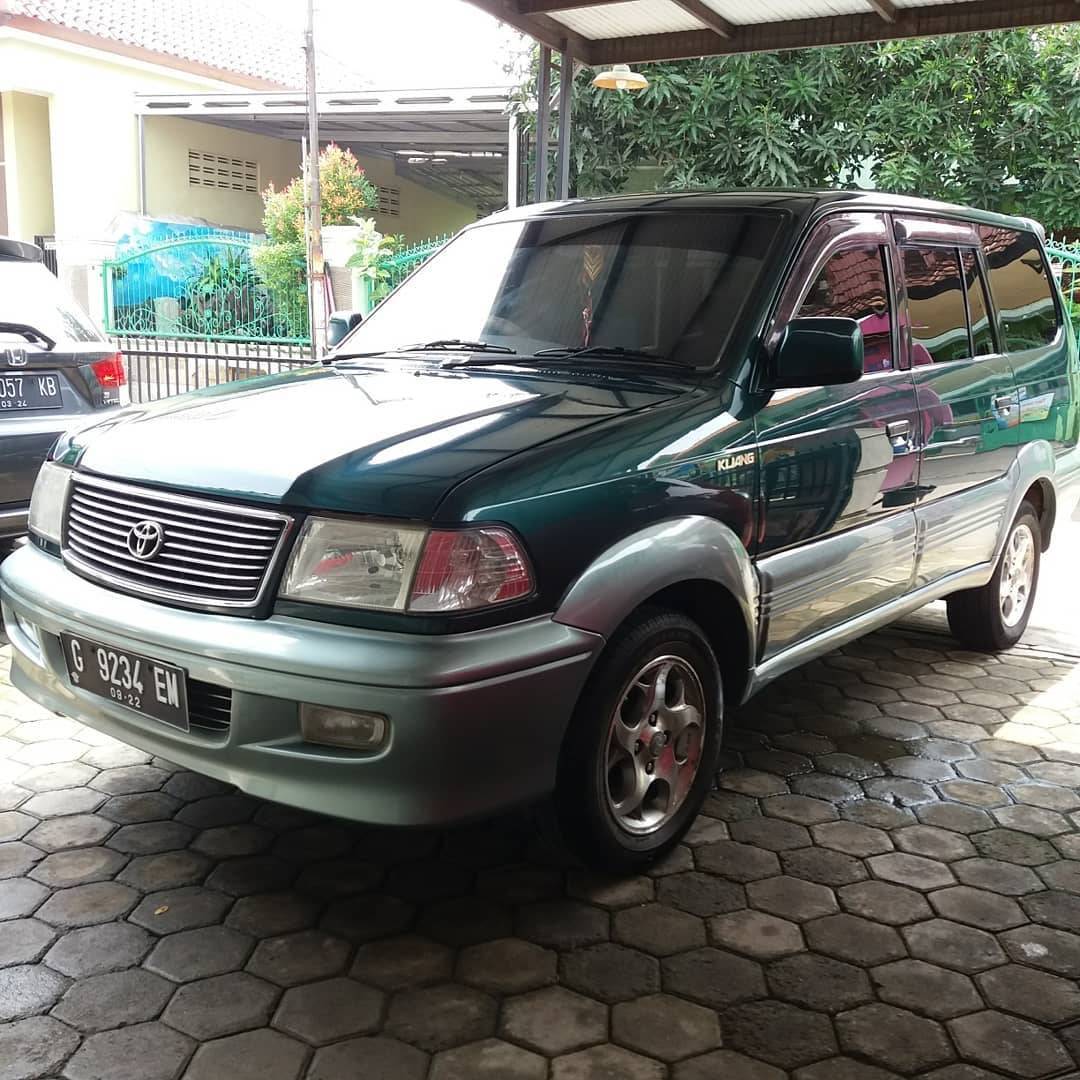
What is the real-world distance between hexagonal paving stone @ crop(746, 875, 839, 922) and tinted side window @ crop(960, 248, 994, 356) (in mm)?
2485

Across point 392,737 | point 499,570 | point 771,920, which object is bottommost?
point 771,920

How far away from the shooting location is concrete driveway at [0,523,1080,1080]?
2.52 meters

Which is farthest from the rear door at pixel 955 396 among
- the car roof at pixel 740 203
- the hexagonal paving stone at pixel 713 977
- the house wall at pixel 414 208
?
the house wall at pixel 414 208

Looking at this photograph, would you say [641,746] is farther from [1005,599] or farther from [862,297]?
[1005,599]

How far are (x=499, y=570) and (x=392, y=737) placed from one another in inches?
17.6

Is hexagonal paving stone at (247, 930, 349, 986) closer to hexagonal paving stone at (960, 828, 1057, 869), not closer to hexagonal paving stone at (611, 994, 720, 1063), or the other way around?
hexagonal paving stone at (611, 994, 720, 1063)

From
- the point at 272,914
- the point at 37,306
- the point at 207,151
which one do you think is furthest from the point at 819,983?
the point at 207,151

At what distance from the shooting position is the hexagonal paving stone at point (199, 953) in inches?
109

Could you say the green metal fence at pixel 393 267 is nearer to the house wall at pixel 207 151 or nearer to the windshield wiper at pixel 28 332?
the windshield wiper at pixel 28 332

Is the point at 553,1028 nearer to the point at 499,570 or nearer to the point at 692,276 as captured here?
the point at 499,570

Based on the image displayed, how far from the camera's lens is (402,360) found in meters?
3.97

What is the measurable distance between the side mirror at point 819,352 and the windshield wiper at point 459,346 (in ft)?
2.95

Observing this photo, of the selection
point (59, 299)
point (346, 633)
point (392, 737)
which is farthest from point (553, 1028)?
point (59, 299)

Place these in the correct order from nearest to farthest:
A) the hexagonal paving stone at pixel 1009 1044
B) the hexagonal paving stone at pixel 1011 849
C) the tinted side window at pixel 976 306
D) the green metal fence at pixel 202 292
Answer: the hexagonal paving stone at pixel 1009 1044, the hexagonal paving stone at pixel 1011 849, the tinted side window at pixel 976 306, the green metal fence at pixel 202 292
